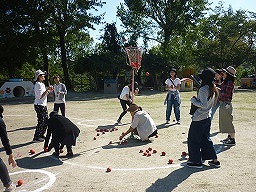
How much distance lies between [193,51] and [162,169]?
3750 centimetres

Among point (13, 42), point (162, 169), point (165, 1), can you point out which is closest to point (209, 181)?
point (162, 169)

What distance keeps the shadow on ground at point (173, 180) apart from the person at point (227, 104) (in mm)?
2353

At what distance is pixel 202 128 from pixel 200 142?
306 millimetres

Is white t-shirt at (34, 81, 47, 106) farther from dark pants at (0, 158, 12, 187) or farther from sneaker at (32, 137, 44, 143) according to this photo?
dark pants at (0, 158, 12, 187)

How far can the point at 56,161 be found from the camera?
675 centimetres

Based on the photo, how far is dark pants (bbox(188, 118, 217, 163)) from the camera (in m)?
6.07

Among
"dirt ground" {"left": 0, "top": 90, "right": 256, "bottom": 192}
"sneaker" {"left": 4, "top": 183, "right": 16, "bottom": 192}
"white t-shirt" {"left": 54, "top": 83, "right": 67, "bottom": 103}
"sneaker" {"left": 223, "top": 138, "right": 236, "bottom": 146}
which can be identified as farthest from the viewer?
"white t-shirt" {"left": 54, "top": 83, "right": 67, "bottom": 103}

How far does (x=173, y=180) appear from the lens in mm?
5402

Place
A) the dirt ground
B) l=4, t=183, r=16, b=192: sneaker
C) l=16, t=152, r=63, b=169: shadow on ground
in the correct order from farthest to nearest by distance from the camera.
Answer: l=16, t=152, r=63, b=169: shadow on ground, the dirt ground, l=4, t=183, r=16, b=192: sneaker

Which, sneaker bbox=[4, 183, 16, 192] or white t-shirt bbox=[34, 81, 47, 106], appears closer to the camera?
sneaker bbox=[4, 183, 16, 192]

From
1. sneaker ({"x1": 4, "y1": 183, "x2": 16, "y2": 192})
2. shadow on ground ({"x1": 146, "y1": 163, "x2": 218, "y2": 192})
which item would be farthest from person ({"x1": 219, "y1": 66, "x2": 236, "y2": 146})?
sneaker ({"x1": 4, "y1": 183, "x2": 16, "y2": 192})

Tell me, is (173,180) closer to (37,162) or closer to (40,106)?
(37,162)

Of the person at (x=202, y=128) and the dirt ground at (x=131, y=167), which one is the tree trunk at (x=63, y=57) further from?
the person at (x=202, y=128)

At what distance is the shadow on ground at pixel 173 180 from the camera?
198 inches
